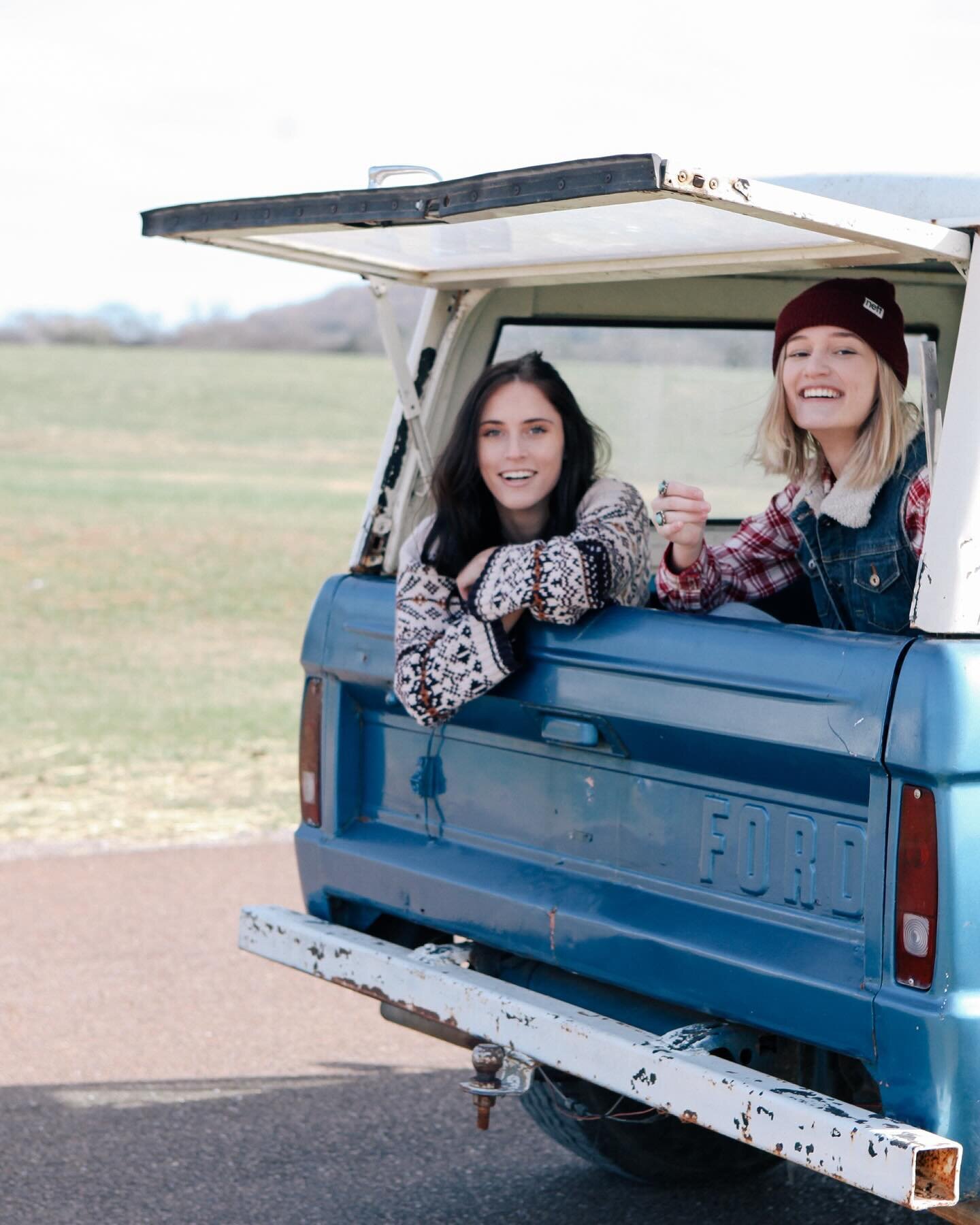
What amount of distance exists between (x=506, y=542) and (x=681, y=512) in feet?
2.09

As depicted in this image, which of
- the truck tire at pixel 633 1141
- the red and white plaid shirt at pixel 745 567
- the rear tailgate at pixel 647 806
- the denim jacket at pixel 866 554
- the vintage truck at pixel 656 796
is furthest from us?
the truck tire at pixel 633 1141

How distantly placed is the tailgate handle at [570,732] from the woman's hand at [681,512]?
1.44ft

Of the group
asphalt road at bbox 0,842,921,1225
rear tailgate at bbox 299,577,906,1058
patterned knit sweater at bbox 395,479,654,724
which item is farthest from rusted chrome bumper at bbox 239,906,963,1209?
asphalt road at bbox 0,842,921,1225

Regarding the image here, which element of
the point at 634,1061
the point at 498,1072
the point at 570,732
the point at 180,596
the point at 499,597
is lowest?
the point at 180,596

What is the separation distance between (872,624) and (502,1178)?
6.12 feet

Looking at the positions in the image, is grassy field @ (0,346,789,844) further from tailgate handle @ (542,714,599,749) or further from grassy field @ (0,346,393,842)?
tailgate handle @ (542,714,599,749)

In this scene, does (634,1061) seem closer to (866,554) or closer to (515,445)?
(866,554)

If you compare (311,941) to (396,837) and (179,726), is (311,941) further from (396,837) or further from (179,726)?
(179,726)

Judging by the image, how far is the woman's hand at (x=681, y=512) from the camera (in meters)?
3.38

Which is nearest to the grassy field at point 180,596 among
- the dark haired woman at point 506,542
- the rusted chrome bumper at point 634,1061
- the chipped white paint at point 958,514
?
the dark haired woman at point 506,542

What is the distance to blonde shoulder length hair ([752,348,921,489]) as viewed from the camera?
3227mm

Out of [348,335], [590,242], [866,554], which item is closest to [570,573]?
[866,554]

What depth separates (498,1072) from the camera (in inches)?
129

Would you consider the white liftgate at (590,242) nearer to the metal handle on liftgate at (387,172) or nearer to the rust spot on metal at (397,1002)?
the metal handle on liftgate at (387,172)
